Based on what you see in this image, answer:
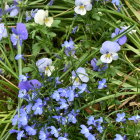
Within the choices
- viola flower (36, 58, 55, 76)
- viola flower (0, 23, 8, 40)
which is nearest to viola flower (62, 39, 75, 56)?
viola flower (36, 58, 55, 76)

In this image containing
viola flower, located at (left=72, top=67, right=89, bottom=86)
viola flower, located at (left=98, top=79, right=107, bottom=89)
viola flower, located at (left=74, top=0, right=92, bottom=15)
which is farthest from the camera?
viola flower, located at (left=74, top=0, right=92, bottom=15)

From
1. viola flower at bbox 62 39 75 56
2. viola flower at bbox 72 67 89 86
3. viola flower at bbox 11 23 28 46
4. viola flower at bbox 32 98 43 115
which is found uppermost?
viola flower at bbox 11 23 28 46

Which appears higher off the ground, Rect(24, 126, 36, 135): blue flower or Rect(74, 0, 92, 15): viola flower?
Rect(74, 0, 92, 15): viola flower

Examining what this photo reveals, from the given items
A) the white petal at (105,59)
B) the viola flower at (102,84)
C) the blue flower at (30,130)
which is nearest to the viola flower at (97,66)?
the white petal at (105,59)

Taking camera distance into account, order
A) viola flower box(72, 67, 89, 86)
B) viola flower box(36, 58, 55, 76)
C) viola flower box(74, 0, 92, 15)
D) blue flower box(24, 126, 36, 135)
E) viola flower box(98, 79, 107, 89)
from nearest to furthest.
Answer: blue flower box(24, 126, 36, 135), viola flower box(98, 79, 107, 89), viola flower box(72, 67, 89, 86), viola flower box(36, 58, 55, 76), viola flower box(74, 0, 92, 15)

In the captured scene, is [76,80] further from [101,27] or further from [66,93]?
[101,27]

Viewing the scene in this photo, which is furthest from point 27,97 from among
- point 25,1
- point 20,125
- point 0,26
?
point 25,1

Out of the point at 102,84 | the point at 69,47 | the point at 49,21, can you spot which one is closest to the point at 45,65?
the point at 69,47

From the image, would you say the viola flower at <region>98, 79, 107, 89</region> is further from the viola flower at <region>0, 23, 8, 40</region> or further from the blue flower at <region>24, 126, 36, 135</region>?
the viola flower at <region>0, 23, 8, 40</region>
